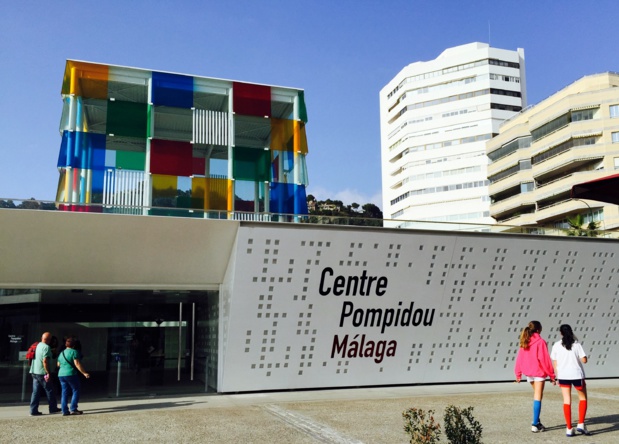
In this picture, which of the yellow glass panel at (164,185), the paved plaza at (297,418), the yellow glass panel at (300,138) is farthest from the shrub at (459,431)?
the yellow glass panel at (300,138)

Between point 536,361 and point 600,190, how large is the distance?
3029mm

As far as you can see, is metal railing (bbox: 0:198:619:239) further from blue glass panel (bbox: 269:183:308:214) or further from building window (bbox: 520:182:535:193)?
building window (bbox: 520:182:535:193)

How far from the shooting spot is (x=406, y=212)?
8281 centimetres

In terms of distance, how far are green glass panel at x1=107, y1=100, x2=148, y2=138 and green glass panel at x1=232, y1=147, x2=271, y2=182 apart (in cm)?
296

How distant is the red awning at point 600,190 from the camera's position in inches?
289

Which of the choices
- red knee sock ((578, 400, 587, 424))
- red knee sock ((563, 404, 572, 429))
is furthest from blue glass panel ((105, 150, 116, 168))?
red knee sock ((578, 400, 587, 424))

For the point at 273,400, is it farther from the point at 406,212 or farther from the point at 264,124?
the point at 406,212

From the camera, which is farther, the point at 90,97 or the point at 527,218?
the point at 527,218

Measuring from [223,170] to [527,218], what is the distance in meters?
43.5

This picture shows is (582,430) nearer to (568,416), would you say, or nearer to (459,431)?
(568,416)

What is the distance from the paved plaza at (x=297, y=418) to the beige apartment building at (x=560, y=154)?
3684 centimetres

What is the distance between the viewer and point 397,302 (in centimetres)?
1479

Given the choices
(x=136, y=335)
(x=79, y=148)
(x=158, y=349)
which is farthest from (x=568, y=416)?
(x=79, y=148)

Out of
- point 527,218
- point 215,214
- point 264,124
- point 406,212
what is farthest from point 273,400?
point 406,212
